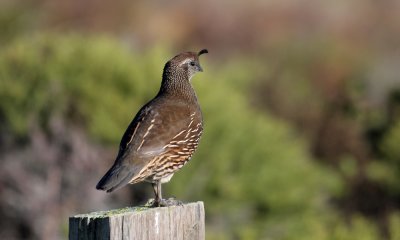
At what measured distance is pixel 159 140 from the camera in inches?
195

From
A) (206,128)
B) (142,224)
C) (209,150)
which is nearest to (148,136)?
(142,224)

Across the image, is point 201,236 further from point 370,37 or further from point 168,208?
point 370,37

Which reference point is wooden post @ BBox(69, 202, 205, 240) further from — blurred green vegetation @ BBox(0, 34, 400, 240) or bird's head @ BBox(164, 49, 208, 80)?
blurred green vegetation @ BBox(0, 34, 400, 240)

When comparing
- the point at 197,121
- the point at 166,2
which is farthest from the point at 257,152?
the point at 166,2

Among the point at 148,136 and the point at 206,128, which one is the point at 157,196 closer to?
the point at 148,136

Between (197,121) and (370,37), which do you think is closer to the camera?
(197,121)

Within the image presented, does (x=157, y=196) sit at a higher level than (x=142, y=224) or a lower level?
higher

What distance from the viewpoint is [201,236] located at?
3666 mm

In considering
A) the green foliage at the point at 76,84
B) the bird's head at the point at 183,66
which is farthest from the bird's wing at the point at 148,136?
the green foliage at the point at 76,84

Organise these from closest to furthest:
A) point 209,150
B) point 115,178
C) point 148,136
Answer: point 115,178 → point 148,136 → point 209,150

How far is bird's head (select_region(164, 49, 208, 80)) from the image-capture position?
17.9ft

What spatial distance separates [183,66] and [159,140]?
715 millimetres

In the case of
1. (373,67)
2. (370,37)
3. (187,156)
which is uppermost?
(370,37)

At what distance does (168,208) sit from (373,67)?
14.5 m
